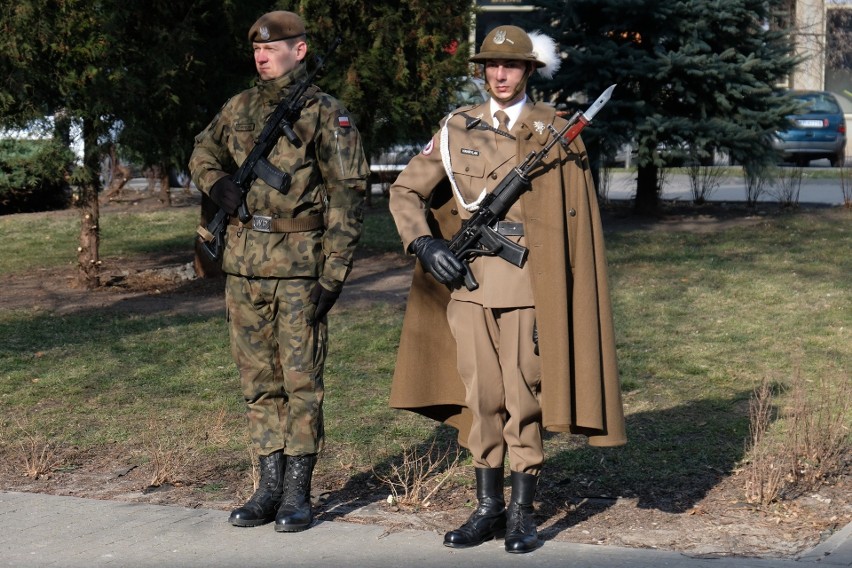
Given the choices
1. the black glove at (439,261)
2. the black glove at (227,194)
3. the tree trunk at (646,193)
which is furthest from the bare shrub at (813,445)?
the tree trunk at (646,193)

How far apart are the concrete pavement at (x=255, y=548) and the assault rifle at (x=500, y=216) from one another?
1049 millimetres

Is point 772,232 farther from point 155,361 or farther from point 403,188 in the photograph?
point 403,188

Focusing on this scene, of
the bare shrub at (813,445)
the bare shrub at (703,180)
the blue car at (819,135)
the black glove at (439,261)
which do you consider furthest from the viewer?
the blue car at (819,135)

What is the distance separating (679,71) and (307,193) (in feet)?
35.2

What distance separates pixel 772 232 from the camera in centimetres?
1484

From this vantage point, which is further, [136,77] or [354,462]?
[136,77]

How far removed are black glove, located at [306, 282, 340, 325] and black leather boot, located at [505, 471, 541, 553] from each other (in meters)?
1.00

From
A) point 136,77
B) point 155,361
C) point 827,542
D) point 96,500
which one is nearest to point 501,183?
point 827,542

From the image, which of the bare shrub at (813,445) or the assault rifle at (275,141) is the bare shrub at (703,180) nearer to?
the bare shrub at (813,445)

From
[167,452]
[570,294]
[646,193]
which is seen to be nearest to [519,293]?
[570,294]

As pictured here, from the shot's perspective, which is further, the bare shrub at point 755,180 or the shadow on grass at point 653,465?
the bare shrub at point 755,180

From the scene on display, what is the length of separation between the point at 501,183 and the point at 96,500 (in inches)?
92.0

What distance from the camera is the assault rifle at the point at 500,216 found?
511 cm

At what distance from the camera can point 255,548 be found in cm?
519
